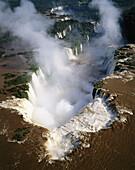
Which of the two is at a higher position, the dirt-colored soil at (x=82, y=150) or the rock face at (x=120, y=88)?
the rock face at (x=120, y=88)

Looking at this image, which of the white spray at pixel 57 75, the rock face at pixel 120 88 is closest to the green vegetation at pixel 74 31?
the white spray at pixel 57 75

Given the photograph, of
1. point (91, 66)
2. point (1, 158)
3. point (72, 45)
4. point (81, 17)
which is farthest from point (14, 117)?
point (81, 17)

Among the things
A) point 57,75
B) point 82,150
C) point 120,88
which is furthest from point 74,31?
point 82,150

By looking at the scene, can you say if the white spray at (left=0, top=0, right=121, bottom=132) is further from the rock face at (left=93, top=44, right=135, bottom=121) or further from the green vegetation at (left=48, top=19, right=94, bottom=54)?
the rock face at (left=93, top=44, right=135, bottom=121)

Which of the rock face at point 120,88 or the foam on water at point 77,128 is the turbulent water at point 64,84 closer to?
the foam on water at point 77,128

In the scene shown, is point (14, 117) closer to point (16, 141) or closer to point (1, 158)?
point (16, 141)

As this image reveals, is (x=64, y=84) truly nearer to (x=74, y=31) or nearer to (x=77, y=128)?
(x=77, y=128)

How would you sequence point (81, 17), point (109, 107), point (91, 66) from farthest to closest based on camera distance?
point (81, 17), point (91, 66), point (109, 107)
